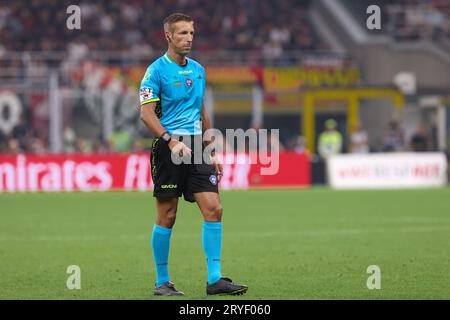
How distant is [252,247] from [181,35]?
488 centimetres

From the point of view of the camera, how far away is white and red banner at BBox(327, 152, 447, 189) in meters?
27.8

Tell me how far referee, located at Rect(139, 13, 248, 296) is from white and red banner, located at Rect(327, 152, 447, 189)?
19331mm

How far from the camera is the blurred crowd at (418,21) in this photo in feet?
120

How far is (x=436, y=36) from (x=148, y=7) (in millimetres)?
10449

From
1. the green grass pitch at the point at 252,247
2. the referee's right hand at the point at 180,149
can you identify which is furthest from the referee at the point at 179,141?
the green grass pitch at the point at 252,247

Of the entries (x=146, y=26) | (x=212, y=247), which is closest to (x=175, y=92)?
(x=212, y=247)

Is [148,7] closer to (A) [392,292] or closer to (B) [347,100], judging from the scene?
(B) [347,100]

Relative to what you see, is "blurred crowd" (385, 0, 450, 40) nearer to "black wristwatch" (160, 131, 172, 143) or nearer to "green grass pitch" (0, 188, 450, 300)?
"green grass pitch" (0, 188, 450, 300)

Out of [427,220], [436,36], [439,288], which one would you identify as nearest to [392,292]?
[439,288]

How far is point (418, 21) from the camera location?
3712 centimetres

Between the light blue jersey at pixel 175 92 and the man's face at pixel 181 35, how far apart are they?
189mm

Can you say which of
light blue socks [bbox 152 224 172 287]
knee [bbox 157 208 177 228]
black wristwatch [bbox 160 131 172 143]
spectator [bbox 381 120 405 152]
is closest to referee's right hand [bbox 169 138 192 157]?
black wristwatch [bbox 160 131 172 143]

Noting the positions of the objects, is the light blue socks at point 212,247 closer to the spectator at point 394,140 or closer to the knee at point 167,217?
the knee at point 167,217

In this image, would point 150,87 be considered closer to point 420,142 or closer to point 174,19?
point 174,19
